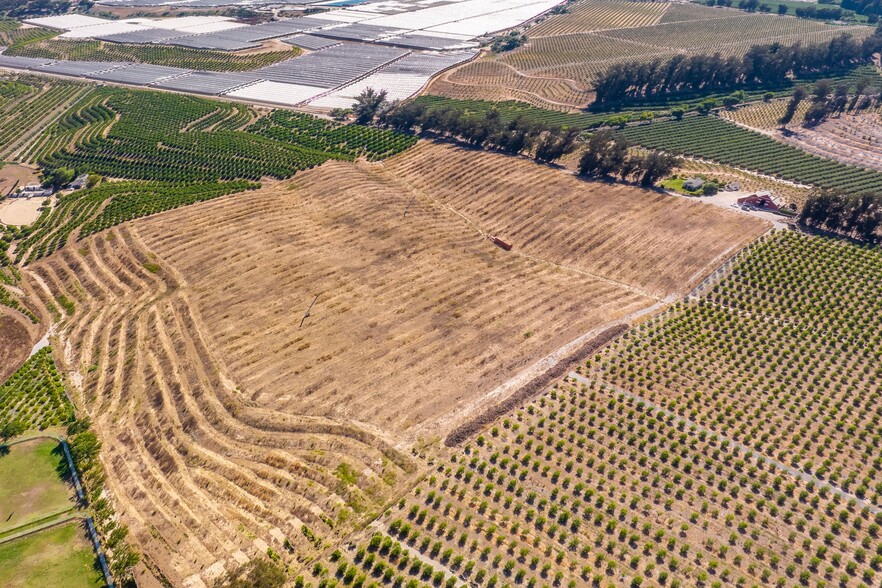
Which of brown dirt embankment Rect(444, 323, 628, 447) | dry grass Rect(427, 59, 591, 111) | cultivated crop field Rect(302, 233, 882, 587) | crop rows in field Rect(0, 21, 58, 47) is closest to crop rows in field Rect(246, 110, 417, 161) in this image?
dry grass Rect(427, 59, 591, 111)

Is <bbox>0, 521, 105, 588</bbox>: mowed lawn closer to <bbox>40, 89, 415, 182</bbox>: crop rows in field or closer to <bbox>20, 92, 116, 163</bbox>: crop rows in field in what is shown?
<bbox>40, 89, 415, 182</bbox>: crop rows in field

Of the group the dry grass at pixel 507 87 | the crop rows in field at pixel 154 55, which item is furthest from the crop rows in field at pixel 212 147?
the crop rows in field at pixel 154 55

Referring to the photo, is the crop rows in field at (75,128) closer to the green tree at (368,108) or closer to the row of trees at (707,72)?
the green tree at (368,108)

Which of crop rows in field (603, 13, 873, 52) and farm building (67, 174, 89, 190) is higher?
crop rows in field (603, 13, 873, 52)

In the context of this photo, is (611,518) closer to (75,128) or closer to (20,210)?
(20,210)

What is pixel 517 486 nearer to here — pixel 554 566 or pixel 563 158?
pixel 554 566

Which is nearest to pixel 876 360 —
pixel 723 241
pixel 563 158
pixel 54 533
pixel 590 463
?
pixel 723 241
